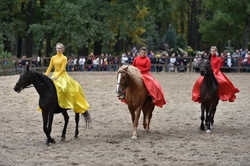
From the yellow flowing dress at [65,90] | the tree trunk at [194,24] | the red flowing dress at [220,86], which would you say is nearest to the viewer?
the yellow flowing dress at [65,90]

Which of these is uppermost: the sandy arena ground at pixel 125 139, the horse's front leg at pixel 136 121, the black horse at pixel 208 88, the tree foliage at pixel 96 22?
the tree foliage at pixel 96 22

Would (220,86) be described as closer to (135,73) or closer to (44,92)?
(135,73)

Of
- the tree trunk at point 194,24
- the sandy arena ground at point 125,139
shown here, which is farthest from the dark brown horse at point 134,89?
the tree trunk at point 194,24

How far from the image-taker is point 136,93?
1063cm

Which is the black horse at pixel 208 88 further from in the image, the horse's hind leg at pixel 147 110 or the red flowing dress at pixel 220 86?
the horse's hind leg at pixel 147 110

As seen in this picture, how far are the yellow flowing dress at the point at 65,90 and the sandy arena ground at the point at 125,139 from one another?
2.54 ft

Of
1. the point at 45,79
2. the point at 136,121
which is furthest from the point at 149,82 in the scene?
the point at 45,79

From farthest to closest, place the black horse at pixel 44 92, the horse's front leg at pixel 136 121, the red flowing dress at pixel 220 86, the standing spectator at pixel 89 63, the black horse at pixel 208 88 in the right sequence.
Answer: the standing spectator at pixel 89 63 → the red flowing dress at pixel 220 86 → the black horse at pixel 208 88 → the horse's front leg at pixel 136 121 → the black horse at pixel 44 92

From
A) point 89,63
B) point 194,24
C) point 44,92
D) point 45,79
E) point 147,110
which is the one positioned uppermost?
point 194,24

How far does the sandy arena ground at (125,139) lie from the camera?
27.3 ft

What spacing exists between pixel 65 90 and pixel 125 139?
5.60ft

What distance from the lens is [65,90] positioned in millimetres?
10227

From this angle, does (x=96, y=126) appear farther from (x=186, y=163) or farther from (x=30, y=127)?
(x=186, y=163)

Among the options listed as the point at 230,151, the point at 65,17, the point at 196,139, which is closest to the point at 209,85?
the point at 196,139
